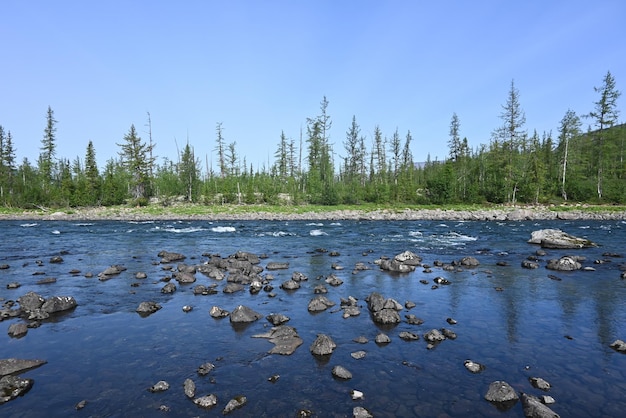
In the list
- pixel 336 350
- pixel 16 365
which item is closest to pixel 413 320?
pixel 336 350

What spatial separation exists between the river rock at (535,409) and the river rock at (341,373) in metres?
3.92

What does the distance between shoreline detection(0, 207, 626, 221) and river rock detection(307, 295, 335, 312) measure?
40.0 m

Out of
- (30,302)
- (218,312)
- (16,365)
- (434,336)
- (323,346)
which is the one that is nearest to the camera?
(16,365)

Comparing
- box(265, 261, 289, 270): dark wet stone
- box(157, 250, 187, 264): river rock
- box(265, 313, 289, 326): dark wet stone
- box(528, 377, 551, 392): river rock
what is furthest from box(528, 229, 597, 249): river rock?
box(157, 250, 187, 264): river rock

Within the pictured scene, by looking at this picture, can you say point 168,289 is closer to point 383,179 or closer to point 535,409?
point 535,409

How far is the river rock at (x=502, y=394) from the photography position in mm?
7970

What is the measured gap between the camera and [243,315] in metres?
13.0

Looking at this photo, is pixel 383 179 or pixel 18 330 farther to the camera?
pixel 383 179

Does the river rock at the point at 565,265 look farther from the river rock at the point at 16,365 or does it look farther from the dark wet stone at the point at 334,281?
the river rock at the point at 16,365

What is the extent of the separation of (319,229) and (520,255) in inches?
850

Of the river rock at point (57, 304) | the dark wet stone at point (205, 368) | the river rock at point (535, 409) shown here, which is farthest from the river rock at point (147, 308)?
the river rock at point (535, 409)

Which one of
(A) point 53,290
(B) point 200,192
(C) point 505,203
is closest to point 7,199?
(B) point 200,192

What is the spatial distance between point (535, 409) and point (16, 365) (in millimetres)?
12717

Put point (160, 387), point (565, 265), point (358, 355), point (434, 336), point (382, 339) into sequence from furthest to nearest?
point (565, 265) < point (434, 336) < point (382, 339) < point (358, 355) < point (160, 387)
